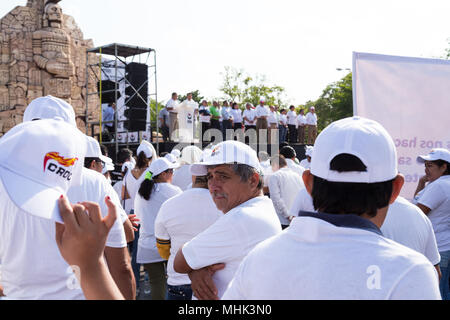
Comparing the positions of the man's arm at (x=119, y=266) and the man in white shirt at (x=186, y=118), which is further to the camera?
the man in white shirt at (x=186, y=118)

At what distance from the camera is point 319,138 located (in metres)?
1.28

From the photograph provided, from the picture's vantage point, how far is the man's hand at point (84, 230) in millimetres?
1095

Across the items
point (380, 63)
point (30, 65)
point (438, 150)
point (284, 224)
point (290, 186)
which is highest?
point (30, 65)

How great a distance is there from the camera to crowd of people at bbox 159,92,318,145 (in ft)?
52.6

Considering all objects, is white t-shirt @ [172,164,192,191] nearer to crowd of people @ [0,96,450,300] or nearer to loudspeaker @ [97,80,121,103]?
crowd of people @ [0,96,450,300]

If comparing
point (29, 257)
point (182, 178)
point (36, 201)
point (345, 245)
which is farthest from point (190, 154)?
point (345, 245)

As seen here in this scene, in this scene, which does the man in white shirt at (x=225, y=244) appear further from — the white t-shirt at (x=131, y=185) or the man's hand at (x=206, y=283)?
the white t-shirt at (x=131, y=185)

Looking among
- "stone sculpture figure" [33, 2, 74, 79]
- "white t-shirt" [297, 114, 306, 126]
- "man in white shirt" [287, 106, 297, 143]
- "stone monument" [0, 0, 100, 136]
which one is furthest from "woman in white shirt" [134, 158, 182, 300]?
"white t-shirt" [297, 114, 306, 126]

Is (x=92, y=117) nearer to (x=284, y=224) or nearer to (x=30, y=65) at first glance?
(x=30, y=65)

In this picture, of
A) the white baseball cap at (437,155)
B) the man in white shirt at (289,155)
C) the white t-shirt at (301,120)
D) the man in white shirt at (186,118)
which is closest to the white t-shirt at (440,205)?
the white baseball cap at (437,155)

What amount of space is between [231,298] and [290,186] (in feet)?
15.3

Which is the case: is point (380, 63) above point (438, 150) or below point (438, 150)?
above

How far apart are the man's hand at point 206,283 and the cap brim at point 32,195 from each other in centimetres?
102
